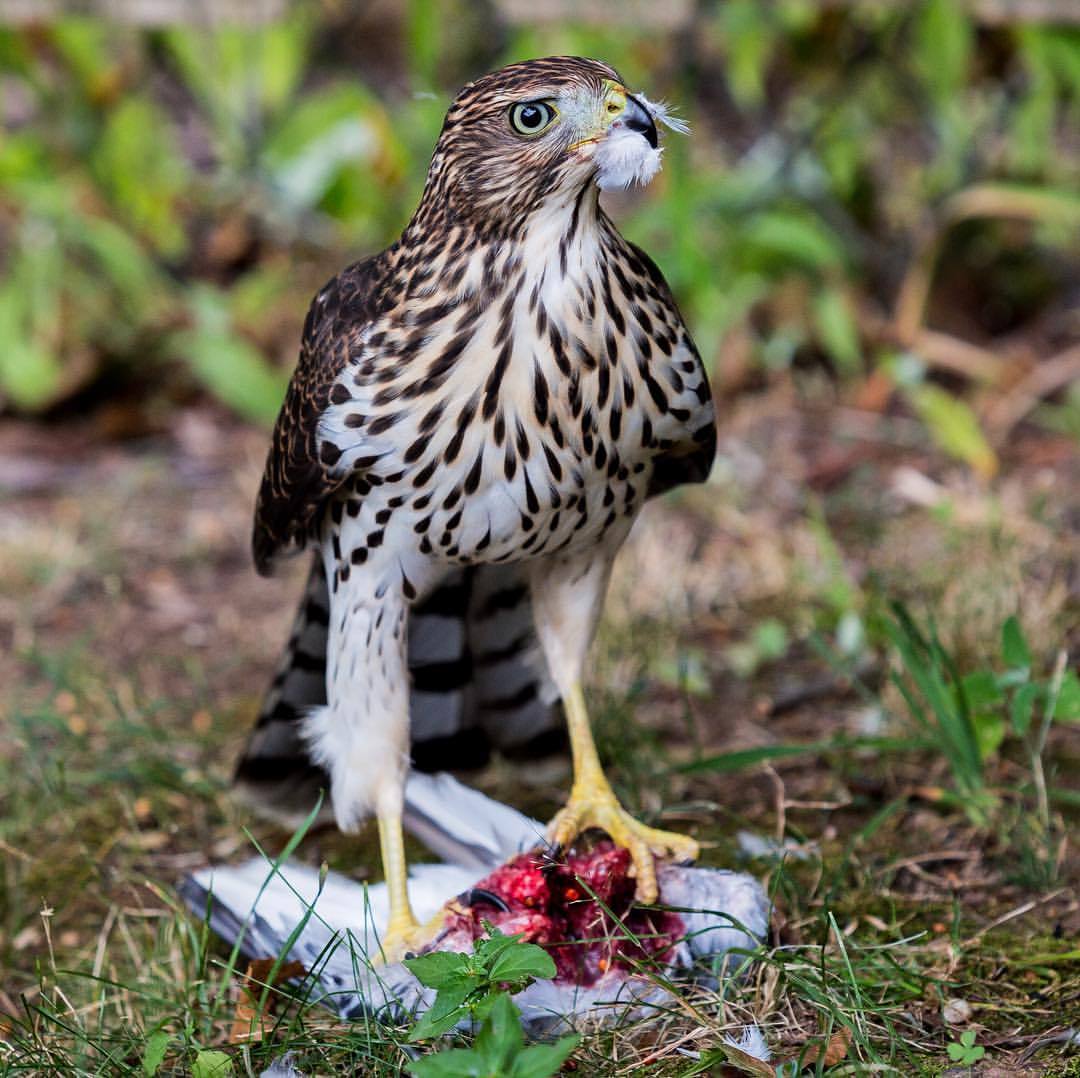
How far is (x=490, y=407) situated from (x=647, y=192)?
4813mm

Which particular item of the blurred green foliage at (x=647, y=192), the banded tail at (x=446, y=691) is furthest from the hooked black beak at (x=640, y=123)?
the blurred green foliage at (x=647, y=192)

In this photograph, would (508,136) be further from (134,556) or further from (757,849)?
(134,556)

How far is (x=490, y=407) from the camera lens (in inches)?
115

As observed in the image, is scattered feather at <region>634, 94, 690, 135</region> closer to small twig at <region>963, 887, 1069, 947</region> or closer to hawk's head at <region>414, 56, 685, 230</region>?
hawk's head at <region>414, 56, 685, 230</region>

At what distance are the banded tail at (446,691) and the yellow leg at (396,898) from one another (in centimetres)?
34

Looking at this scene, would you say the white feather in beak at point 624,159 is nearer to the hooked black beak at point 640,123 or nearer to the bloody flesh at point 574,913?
the hooked black beak at point 640,123

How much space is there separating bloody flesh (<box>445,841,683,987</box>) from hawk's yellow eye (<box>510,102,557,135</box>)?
4.30 ft

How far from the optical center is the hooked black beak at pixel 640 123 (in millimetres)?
2770

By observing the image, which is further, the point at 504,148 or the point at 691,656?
the point at 691,656

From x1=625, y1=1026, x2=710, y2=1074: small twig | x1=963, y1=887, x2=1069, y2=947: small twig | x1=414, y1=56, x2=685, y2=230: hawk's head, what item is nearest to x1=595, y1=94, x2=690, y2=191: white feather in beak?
x1=414, y1=56, x2=685, y2=230: hawk's head

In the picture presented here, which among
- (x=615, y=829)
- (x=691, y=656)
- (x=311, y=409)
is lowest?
(x=691, y=656)

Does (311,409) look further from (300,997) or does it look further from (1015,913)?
(1015,913)

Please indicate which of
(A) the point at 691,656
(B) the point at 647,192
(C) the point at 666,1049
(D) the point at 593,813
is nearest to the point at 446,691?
(D) the point at 593,813

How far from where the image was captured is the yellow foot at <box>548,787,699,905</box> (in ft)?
11.0
